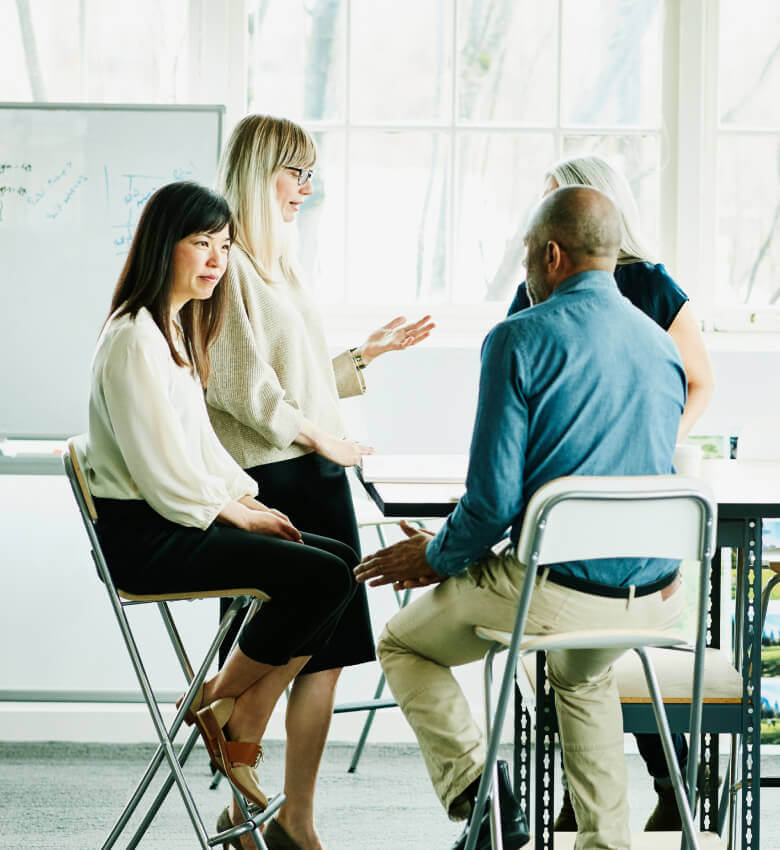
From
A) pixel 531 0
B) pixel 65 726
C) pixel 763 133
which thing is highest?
pixel 531 0

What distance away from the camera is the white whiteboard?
3.59 m

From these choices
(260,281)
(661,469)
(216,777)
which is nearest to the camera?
(661,469)

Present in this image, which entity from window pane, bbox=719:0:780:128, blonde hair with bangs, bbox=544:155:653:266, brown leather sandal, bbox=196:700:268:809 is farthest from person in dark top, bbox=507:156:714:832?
window pane, bbox=719:0:780:128

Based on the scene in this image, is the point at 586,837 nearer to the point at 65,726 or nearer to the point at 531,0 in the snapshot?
the point at 65,726

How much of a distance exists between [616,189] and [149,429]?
1379 mm

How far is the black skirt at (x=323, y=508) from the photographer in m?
2.66

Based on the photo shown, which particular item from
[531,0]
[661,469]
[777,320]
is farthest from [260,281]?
[777,320]

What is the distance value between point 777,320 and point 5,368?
2526mm

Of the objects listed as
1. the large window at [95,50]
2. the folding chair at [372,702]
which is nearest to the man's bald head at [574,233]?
the folding chair at [372,702]

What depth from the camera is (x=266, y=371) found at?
2574 mm

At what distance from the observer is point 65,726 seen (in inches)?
146

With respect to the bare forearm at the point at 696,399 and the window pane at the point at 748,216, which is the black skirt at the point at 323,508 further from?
the window pane at the point at 748,216

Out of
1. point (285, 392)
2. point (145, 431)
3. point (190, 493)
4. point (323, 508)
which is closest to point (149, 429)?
point (145, 431)

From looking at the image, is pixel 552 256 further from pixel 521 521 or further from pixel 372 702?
pixel 372 702
